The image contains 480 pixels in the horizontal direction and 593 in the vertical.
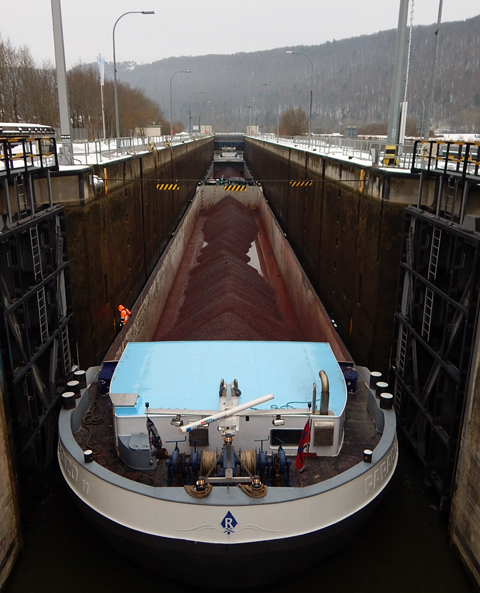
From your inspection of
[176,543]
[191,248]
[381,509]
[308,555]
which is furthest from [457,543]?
[191,248]

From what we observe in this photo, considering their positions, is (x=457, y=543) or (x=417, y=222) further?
(x=417, y=222)

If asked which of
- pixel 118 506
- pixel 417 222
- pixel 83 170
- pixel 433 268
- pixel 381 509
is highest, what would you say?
pixel 83 170

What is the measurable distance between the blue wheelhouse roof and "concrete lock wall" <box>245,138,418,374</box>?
2.42 m

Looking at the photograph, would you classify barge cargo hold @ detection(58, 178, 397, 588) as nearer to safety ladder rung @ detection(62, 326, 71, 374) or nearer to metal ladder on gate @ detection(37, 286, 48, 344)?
safety ladder rung @ detection(62, 326, 71, 374)

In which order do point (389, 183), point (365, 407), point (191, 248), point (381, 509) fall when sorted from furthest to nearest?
point (191, 248) < point (389, 183) < point (365, 407) < point (381, 509)

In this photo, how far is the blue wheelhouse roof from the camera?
27.0 ft

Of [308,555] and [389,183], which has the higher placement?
[389,183]

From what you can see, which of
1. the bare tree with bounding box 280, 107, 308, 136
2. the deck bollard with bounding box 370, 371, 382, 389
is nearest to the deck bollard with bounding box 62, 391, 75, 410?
the deck bollard with bounding box 370, 371, 382, 389

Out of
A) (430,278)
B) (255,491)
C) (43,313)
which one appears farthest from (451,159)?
(43,313)

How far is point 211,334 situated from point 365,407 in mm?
4578

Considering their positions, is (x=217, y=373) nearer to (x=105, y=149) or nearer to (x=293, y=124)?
(x=105, y=149)

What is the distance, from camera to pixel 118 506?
7332 millimetres

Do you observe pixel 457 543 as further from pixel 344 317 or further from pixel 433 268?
pixel 344 317

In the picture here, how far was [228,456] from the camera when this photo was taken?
7.46m
